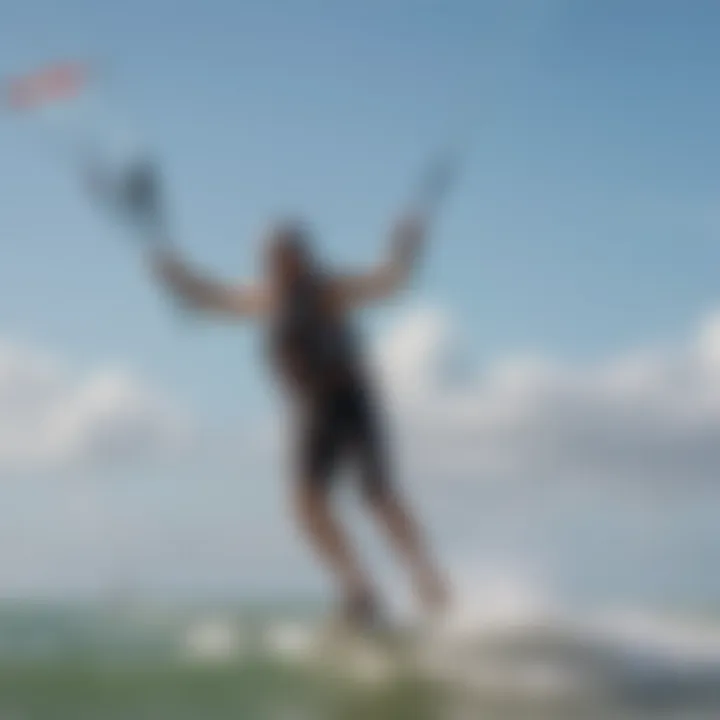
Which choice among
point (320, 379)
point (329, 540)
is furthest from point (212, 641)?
point (320, 379)

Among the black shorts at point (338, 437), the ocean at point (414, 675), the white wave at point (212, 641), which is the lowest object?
the ocean at point (414, 675)

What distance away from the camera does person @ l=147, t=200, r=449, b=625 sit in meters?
3.79

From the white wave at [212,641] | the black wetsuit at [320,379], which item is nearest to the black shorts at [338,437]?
the black wetsuit at [320,379]

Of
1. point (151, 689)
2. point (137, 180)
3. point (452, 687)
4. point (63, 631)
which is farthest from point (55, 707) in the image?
point (137, 180)

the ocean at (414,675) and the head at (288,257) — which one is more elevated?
the head at (288,257)

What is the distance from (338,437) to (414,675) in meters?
0.58

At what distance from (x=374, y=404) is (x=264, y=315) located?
334mm

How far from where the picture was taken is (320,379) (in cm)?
381

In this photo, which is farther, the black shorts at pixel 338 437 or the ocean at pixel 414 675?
the black shorts at pixel 338 437

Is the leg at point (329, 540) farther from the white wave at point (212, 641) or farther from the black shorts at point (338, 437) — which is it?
the white wave at point (212, 641)

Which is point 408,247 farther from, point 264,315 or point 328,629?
point 328,629

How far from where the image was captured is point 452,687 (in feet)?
11.9

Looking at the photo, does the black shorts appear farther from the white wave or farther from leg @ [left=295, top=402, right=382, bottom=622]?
the white wave

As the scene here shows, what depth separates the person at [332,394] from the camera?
149 inches
